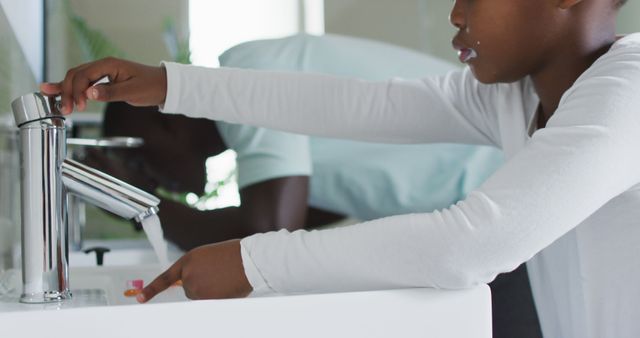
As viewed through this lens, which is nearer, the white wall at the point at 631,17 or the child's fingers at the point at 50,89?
the child's fingers at the point at 50,89

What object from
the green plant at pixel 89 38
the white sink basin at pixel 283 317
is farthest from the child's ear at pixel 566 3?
the green plant at pixel 89 38

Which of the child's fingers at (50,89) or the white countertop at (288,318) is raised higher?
the child's fingers at (50,89)

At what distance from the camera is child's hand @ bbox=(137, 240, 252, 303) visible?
557 mm

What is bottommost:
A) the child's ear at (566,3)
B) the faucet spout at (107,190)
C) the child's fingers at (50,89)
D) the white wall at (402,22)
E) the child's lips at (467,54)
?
the white wall at (402,22)

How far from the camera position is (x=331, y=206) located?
1.38 m

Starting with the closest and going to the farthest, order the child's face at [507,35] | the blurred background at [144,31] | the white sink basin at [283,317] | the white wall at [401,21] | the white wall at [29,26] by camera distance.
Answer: the white sink basin at [283,317], the child's face at [507,35], the white wall at [29,26], the blurred background at [144,31], the white wall at [401,21]

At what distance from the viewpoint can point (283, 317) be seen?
51 cm

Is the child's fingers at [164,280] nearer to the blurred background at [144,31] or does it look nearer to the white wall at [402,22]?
the blurred background at [144,31]

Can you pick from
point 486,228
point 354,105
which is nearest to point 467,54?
point 354,105

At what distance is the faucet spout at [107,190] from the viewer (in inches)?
23.2

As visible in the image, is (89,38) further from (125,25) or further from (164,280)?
(164,280)

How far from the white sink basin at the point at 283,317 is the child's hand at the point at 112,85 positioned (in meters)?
0.19

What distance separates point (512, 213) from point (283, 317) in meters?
0.16

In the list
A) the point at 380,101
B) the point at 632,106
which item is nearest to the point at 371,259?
the point at 632,106
